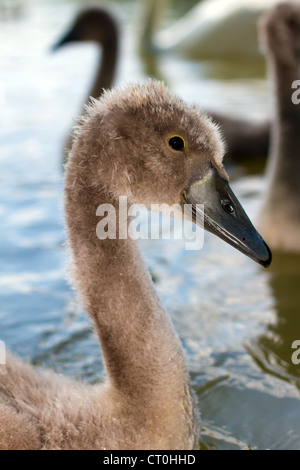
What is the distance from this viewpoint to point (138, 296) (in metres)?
3.07

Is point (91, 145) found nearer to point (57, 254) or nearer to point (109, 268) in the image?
point (109, 268)

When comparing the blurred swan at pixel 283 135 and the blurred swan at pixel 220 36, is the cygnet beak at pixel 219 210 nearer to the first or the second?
the blurred swan at pixel 283 135

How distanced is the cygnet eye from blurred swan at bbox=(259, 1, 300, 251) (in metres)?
2.45

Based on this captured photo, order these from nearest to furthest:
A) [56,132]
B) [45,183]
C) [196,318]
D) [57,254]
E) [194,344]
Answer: [194,344] < [196,318] < [57,254] < [45,183] < [56,132]

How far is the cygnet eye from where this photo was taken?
302 cm

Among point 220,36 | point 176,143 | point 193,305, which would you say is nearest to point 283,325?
point 193,305

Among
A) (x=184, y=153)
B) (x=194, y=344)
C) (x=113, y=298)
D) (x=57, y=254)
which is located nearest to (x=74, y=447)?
(x=113, y=298)

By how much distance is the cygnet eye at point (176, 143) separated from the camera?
119 inches

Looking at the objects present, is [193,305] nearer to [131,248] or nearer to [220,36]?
[131,248]

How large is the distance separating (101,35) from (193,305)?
13.1ft

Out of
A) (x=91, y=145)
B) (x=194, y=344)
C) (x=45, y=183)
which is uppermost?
A: (x=45, y=183)

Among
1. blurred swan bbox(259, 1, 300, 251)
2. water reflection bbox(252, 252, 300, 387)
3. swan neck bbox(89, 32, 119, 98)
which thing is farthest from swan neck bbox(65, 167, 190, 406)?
swan neck bbox(89, 32, 119, 98)

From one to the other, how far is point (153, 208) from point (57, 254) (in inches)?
105

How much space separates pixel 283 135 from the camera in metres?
5.39
